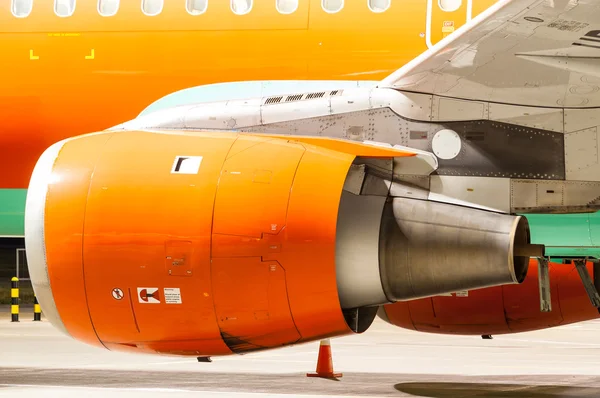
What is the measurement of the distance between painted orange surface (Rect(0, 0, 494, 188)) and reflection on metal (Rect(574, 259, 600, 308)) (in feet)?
9.17

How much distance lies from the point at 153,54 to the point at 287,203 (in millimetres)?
3116

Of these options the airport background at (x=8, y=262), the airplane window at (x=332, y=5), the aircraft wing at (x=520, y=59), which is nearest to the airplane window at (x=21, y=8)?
the airplane window at (x=332, y=5)

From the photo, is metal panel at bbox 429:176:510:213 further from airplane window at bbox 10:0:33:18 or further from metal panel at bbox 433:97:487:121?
airplane window at bbox 10:0:33:18

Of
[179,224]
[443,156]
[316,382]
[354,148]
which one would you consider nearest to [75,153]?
[179,224]

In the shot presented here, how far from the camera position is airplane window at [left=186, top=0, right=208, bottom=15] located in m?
9.88

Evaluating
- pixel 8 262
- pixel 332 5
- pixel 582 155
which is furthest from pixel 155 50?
pixel 8 262

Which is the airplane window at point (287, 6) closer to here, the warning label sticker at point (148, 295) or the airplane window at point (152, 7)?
the airplane window at point (152, 7)

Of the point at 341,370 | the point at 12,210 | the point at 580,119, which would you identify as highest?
the point at 580,119

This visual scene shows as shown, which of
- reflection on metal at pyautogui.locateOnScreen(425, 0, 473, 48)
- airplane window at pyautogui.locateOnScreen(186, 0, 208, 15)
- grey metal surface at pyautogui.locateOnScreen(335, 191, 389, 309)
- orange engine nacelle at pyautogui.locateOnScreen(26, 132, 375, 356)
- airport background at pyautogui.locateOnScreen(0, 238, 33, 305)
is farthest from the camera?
airport background at pyautogui.locateOnScreen(0, 238, 33, 305)

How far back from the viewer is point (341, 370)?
1342 centimetres

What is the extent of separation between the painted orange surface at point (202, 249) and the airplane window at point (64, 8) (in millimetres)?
2975

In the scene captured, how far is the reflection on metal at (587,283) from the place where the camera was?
1045cm

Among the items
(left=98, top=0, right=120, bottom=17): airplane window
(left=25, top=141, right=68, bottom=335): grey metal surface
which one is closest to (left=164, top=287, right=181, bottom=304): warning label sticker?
(left=25, top=141, right=68, bottom=335): grey metal surface

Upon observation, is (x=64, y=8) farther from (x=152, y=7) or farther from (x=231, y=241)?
(x=231, y=241)
